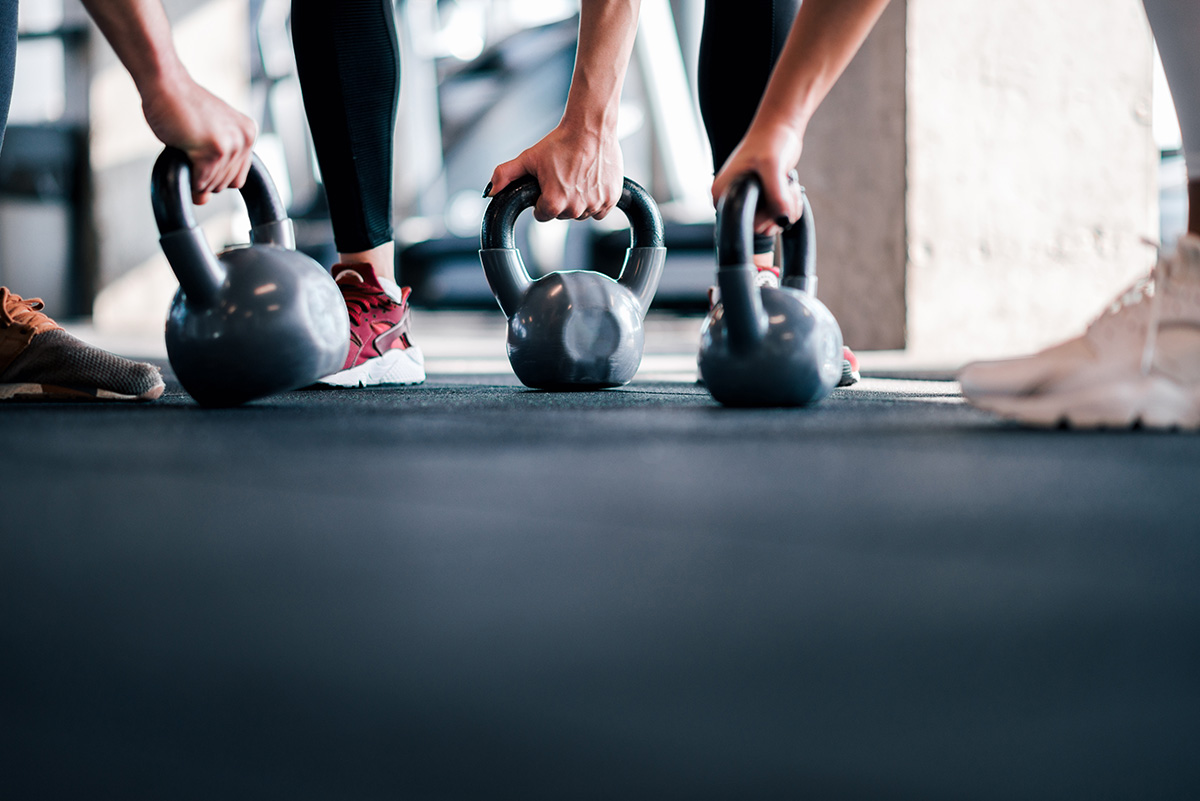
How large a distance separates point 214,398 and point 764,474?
780 millimetres

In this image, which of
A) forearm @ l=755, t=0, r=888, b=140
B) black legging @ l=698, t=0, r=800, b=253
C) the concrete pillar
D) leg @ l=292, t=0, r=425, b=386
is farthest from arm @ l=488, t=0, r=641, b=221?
the concrete pillar

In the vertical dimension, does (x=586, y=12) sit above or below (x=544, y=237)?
below

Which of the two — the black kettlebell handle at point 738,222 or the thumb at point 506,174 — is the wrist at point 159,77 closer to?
the thumb at point 506,174

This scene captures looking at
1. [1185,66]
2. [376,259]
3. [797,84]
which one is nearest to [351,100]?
[376,259]

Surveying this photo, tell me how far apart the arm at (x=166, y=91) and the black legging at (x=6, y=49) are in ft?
1.22

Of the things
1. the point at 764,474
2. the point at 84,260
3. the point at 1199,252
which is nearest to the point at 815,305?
the point at 1199,252

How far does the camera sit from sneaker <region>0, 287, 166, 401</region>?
131cm

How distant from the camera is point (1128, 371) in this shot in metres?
0.93

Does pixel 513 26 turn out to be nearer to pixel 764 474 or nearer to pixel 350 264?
pixel 350 264

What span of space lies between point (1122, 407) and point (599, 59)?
0.94 m

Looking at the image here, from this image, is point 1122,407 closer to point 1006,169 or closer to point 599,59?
point 599,59

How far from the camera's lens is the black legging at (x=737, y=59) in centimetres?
168

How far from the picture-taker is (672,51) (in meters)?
6.19

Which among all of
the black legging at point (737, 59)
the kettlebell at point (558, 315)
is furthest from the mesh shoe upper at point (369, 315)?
the black legging at point (737, 59)
